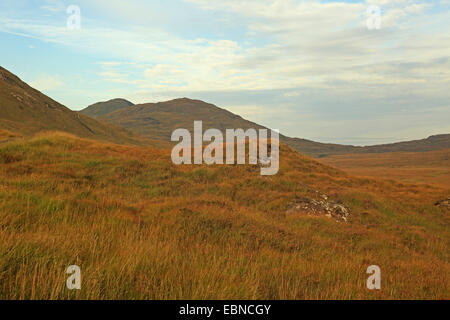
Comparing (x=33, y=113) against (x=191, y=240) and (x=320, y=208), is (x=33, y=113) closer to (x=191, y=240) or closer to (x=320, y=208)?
(x=320, y=208)

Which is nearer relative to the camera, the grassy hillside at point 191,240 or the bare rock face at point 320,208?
the grassy hillside at point 191,240

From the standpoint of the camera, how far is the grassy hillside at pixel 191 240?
412cm

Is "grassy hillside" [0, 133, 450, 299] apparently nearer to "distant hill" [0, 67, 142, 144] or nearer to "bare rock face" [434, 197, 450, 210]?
"bare rock face" [434, 197, 450, 210]

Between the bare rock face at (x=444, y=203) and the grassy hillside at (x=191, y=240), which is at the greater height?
the grassy hillside at (x=191, y=240)

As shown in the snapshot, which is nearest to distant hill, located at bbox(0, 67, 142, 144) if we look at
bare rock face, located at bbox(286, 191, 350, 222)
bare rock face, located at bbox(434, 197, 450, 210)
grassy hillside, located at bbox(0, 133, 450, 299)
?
grassy hillside, located at bbox(0, 133, 450, 299)

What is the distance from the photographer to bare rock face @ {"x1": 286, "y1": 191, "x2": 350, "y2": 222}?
1712 cm

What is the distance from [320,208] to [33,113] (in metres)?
92.8

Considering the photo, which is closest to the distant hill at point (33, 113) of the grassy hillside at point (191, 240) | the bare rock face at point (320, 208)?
the grassy hillside at point (191, 240)

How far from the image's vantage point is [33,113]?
8881cm

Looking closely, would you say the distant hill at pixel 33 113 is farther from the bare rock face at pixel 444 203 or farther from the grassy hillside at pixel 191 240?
the bare rock face at pixel 444 203

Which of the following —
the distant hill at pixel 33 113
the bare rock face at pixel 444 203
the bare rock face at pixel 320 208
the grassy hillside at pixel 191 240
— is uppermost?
the distant hill at pixel 33 113

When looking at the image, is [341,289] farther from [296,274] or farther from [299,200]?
[299,200]

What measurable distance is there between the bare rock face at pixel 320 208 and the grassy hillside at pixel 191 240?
0.30 metres

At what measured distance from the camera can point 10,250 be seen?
13.5 ft
